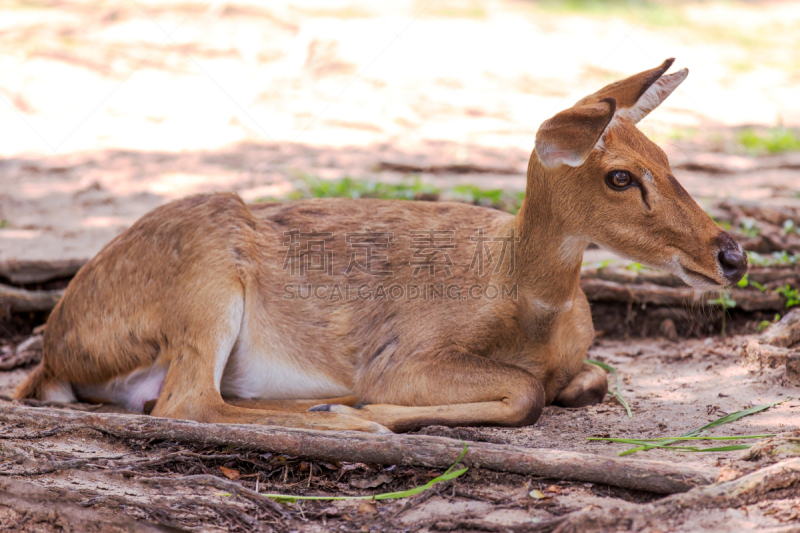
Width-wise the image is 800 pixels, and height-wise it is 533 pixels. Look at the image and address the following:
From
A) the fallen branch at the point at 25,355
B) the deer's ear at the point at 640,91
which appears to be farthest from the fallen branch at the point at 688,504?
the fallen branch at the point at 25,355

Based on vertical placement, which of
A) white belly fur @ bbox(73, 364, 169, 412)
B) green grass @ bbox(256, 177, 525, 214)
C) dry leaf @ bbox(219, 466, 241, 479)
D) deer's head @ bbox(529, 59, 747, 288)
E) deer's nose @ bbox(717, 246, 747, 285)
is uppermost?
deer's head @ bbox(529, 59, 747, 288)

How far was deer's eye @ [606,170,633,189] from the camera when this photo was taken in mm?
3709

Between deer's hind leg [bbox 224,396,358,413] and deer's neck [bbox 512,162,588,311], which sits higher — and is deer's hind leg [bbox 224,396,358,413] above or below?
below

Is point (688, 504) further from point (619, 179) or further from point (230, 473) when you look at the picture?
point (230, 473)

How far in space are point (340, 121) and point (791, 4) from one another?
16.2 meters

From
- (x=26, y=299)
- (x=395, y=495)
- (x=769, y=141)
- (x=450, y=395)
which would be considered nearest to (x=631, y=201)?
(x=450, y=395)

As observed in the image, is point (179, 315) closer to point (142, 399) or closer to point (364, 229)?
point (142, 399)

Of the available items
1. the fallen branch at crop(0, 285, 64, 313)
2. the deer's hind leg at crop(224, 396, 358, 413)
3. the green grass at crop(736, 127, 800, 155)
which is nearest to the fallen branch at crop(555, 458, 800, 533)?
the deer's hind leg at crop(224, 396, 358, 413)

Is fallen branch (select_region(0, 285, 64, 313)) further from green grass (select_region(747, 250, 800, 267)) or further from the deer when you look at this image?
green grass (select_region(747, 250, 800, 267))

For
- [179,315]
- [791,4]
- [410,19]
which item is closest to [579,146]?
[179,315]

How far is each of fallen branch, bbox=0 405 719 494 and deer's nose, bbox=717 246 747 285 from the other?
1.09 metres

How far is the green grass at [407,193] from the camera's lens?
6.93 metres

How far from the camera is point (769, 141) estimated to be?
9461 mm

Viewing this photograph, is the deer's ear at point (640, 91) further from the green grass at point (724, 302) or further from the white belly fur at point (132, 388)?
the white belly fur at point (132, 388)
